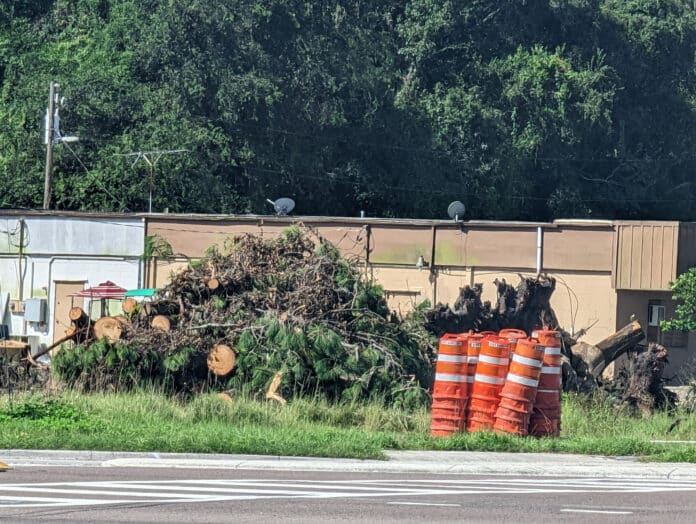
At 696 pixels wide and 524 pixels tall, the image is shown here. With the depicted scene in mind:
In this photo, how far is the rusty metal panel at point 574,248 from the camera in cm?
3203

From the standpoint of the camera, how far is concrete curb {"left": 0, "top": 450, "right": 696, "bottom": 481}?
14406mm

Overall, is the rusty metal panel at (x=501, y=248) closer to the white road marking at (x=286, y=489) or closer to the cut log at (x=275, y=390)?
the cut log at (x=275, y=390)

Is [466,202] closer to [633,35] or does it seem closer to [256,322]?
[633,35]

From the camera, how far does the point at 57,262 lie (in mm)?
34969

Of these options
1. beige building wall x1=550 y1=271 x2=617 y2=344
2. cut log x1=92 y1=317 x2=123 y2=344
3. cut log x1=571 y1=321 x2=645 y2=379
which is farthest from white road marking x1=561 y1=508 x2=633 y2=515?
beige building wall x1=550 y1=271 x2=617 y2=344

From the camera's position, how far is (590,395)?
2211 cm

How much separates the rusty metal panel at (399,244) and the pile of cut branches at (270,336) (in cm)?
808

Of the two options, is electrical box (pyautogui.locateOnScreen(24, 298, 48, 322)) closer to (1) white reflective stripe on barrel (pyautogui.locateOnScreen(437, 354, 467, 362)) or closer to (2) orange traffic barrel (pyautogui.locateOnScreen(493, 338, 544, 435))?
(1) white reflective stripe on barrel (pyautogui.locateOnScreen(437, 354, 467, 362))

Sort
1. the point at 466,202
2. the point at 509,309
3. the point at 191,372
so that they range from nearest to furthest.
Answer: the point at 191,372, the point at 509,309, the point at 466,202

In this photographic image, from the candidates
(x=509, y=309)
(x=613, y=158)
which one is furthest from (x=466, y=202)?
(x=509, y=309)

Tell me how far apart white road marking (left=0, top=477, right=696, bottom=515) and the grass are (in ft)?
6.46

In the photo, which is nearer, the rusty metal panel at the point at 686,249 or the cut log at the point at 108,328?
the cut log at the point at 108,328

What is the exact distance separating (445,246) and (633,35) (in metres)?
37.7

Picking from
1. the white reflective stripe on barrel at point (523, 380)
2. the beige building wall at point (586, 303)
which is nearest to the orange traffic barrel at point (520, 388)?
the white reflective stripe on barrel at point (523, 380)
